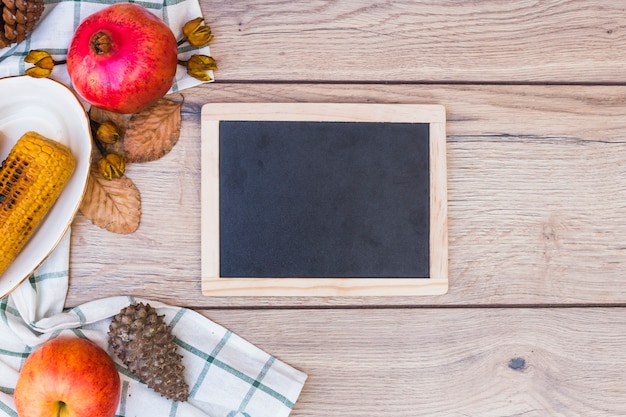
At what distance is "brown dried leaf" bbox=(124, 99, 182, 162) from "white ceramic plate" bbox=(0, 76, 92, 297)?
55 millimetres

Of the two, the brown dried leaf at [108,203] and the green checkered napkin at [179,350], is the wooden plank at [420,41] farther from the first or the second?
the green checkered napkin at [179,350]

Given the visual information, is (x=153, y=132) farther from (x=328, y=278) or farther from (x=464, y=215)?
(x=464, y=215)

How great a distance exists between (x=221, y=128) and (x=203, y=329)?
0.89 ft

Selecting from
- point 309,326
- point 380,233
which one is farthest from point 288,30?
point 309,326

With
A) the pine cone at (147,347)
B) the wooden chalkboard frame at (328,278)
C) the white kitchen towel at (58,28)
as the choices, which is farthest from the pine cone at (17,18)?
the pine cone at (147,347)

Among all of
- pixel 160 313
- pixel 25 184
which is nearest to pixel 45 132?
pixel 25 184

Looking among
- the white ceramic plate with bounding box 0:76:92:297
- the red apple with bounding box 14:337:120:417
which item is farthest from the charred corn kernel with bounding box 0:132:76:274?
the red apple with bounding box 14:337:120:417

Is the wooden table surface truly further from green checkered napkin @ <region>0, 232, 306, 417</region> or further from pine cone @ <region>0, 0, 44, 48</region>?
pine cone @ <region>0, 0, 44, 48</region>

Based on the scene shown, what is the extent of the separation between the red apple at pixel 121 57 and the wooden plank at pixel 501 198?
0.08 m

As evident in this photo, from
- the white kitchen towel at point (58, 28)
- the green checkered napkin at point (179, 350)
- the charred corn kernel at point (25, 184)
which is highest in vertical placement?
the white kitchen towel at point (58, 28)

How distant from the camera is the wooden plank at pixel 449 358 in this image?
2.86 feet

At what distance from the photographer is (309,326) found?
87 centimetres

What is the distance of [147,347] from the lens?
81 centimetres

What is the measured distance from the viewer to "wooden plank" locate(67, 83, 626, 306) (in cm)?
86
